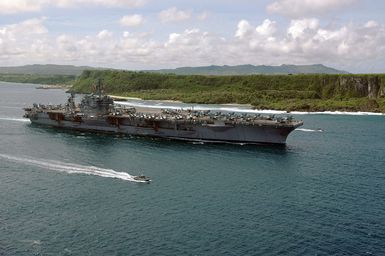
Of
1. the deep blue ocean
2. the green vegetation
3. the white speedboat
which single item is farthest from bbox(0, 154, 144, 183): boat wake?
the green vegetation

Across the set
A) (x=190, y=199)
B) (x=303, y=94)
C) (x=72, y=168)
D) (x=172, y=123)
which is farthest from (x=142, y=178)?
(x=303, y=94)

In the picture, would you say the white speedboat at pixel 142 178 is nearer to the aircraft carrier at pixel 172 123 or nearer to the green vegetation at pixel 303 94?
the aircraft carrier at pixel 172 123

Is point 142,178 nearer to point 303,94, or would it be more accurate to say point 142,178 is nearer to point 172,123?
point 172,123

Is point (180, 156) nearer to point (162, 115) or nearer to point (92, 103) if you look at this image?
point (162, 115)

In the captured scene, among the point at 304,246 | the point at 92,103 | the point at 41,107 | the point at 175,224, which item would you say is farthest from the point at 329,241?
the point at 41,107

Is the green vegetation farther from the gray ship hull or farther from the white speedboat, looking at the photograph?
the white speedboat

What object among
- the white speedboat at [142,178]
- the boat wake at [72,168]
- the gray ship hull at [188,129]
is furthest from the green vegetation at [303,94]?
the white speedboat at [142,178]
